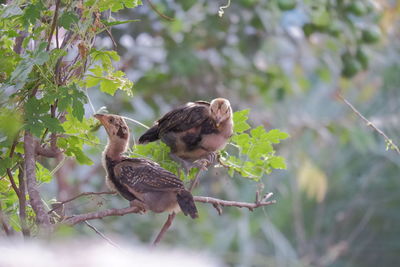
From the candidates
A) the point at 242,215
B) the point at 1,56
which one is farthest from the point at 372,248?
the point at 1,56

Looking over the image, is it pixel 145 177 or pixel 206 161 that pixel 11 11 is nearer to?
pixel 145 177

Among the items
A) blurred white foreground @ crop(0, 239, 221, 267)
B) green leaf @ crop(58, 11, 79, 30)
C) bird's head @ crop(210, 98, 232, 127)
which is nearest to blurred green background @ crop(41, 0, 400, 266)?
bird's head @ crop(210, 98, 232, 127)

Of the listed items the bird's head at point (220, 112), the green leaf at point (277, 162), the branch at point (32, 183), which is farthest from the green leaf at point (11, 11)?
the green leaf at point (277, 162)

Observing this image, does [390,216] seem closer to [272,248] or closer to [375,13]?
[272,248]

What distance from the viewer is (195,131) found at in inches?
122

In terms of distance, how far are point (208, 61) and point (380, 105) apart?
276 cm

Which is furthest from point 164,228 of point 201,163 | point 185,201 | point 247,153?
point 247,153

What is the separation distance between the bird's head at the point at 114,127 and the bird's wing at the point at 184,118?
8.3 inches

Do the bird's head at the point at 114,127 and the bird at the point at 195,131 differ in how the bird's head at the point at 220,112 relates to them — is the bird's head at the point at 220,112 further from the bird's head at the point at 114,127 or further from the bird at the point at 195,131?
the bird's head at the point at 114,127

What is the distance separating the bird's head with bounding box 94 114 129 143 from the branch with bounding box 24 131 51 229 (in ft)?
1.28

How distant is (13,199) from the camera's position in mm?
2768

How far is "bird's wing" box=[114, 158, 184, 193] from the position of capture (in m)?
2.69

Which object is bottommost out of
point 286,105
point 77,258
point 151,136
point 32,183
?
point 286,105

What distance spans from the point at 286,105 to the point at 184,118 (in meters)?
6.64
